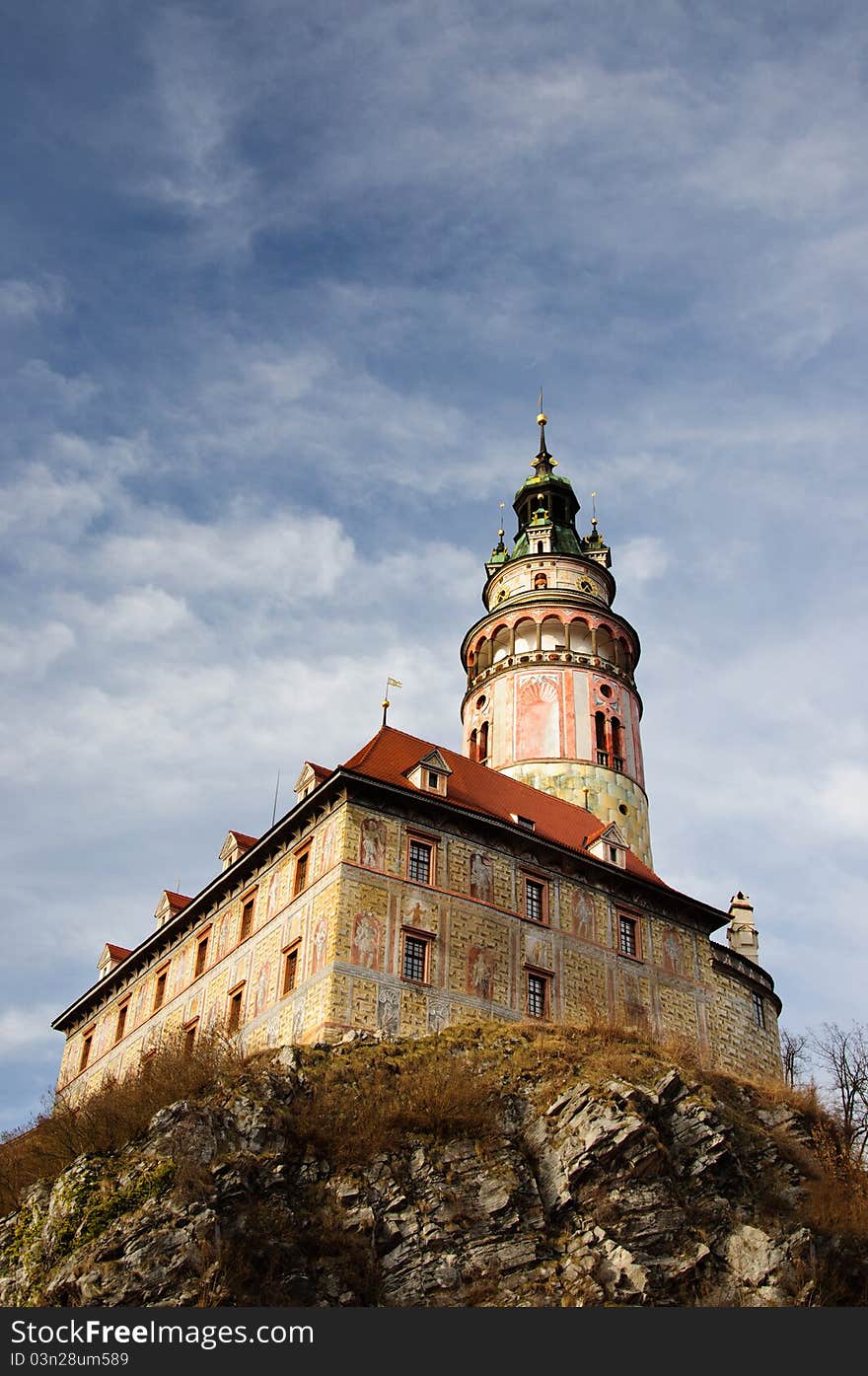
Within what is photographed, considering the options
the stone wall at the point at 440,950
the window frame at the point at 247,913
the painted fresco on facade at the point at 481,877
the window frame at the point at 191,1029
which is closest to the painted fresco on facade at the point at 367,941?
the stone wall at the point at 440,950

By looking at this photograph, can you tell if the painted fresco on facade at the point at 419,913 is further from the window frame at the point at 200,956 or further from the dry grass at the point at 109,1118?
the window frame at the point at 200,956

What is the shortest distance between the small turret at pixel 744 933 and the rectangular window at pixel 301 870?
18441mm

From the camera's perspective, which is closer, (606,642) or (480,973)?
(480,973)

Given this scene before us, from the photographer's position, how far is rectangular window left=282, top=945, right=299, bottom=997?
35.8m

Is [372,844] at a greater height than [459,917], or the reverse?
[372,844]

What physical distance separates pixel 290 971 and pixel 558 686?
2054 cm

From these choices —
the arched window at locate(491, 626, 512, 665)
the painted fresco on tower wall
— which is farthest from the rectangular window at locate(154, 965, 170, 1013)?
the arched window at locate(491, 626, 512, 665)

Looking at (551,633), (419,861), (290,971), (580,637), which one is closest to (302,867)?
(290,971)

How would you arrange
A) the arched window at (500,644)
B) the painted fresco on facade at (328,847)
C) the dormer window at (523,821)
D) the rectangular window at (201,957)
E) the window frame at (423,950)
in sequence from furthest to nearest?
the arched window at (500,644), the rectangular window at (201,957), the dormer window at (523,821), the painted fresco on facade at (328,847), the window frame at (423,950)

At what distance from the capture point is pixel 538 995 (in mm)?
37750

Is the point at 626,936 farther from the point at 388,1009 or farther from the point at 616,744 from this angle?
the point at 616,744

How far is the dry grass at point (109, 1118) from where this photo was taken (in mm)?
28406

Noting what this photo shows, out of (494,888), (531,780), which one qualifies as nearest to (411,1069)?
(494,888)

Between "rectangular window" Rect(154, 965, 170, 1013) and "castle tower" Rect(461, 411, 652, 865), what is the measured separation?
14850 millimetres
